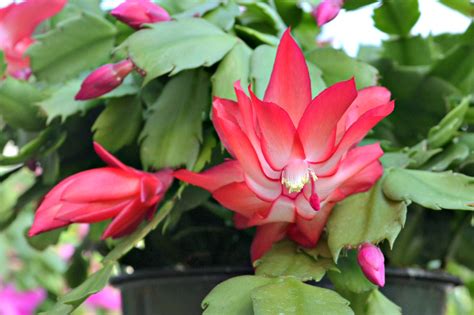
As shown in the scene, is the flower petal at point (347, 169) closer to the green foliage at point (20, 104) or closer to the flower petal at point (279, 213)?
the flower petal at point (279, 213)

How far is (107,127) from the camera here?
0.68 m

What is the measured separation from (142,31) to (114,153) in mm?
164

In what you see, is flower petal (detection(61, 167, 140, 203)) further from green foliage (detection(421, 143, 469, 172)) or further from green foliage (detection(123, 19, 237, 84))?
green foliage (detection(421, 143, 469, 172))

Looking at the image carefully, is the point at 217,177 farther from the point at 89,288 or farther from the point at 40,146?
the point at 40,146

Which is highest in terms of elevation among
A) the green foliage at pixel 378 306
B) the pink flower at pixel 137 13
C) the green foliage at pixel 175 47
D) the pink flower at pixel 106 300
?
the pink flower at pixel 137 13

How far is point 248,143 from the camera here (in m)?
0.52

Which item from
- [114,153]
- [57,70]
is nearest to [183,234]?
[114,153]

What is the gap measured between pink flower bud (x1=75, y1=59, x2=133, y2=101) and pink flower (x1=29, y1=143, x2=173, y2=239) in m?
0.05

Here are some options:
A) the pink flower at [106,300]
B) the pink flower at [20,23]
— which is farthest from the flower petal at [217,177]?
the pink flower at [106,300]

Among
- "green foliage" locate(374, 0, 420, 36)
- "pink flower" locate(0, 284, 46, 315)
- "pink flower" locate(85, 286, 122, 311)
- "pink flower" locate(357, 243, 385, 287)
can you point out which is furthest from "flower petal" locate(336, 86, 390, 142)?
"pink flower" locate(85, 286, 122, 311)

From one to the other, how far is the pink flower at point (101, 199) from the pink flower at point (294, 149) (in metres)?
0.06

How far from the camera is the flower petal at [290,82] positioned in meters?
0.53

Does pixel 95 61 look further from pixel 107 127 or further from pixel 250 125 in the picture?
pixel 250 125

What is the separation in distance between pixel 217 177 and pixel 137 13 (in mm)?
186
